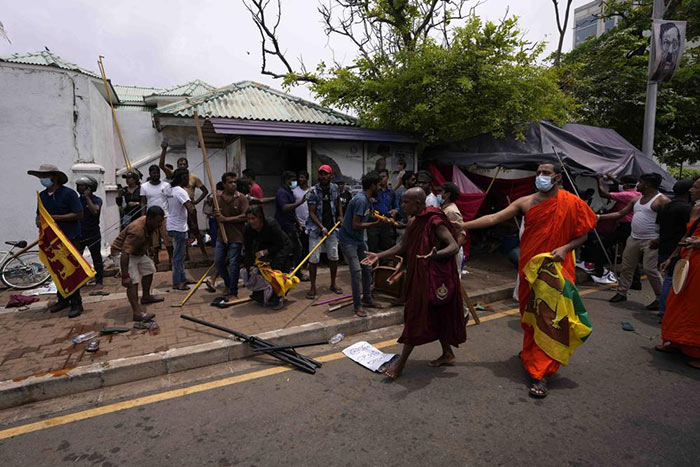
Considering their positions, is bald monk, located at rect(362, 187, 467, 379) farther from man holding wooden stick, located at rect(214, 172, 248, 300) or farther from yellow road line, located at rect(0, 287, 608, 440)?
man holding wooden stick, located at rect(214, 172, 248, 300)

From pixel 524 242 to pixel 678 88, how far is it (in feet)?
43.3

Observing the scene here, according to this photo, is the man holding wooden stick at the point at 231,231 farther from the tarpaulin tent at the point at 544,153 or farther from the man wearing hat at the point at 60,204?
the tarpaulin tent at the point at 544,153

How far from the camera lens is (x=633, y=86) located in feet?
40.5

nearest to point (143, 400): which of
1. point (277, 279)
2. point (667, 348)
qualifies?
point (277, 279)

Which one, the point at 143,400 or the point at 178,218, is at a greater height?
the point at 178,218

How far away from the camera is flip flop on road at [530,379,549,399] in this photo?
3.33 m

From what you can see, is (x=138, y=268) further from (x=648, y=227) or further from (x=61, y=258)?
(x=648, y=227)

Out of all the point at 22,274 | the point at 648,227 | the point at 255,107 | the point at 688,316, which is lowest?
the point at 688,316

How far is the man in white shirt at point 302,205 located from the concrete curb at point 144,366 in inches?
98.6

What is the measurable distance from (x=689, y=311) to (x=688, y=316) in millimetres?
53

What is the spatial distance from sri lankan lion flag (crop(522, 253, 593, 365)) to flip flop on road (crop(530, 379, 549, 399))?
0.82 ft

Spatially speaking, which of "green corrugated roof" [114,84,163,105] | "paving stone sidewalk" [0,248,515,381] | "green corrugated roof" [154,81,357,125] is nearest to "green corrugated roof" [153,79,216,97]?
"green corrugated roof" [114,84,163,105]

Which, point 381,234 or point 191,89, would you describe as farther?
point 191,89

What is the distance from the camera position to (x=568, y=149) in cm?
851
